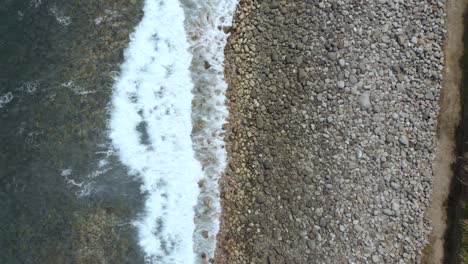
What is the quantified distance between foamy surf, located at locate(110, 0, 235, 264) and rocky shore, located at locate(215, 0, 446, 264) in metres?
0.68

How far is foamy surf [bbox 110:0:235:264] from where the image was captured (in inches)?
265

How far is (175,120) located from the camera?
6848 millimetres

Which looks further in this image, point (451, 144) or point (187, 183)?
point (187, 183)

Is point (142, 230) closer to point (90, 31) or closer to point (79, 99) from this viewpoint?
point (79, 99)

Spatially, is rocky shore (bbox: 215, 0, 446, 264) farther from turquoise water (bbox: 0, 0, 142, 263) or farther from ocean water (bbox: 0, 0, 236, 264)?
turquoise water (bbox: 0, 0, 142, 263)

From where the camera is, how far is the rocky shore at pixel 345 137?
20.8 feet

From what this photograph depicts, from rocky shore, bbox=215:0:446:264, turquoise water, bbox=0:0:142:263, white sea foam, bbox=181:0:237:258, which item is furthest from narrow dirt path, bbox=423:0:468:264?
turquoise water, bbox=0:0:142:263

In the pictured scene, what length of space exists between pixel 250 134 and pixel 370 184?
6.22 feet

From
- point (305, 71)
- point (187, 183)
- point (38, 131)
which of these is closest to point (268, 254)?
point (187, 183)

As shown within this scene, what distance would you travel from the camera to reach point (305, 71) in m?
6.50

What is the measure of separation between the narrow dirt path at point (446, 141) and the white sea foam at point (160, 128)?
3.50 meters

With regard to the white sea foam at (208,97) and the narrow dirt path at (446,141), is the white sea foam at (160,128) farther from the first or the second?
the narrow dirt path at (446,141)

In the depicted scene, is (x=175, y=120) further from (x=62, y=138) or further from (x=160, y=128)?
(x=62, y=138)

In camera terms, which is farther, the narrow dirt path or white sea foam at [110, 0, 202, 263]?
white sea foam at [110, 0, 202, 263]
